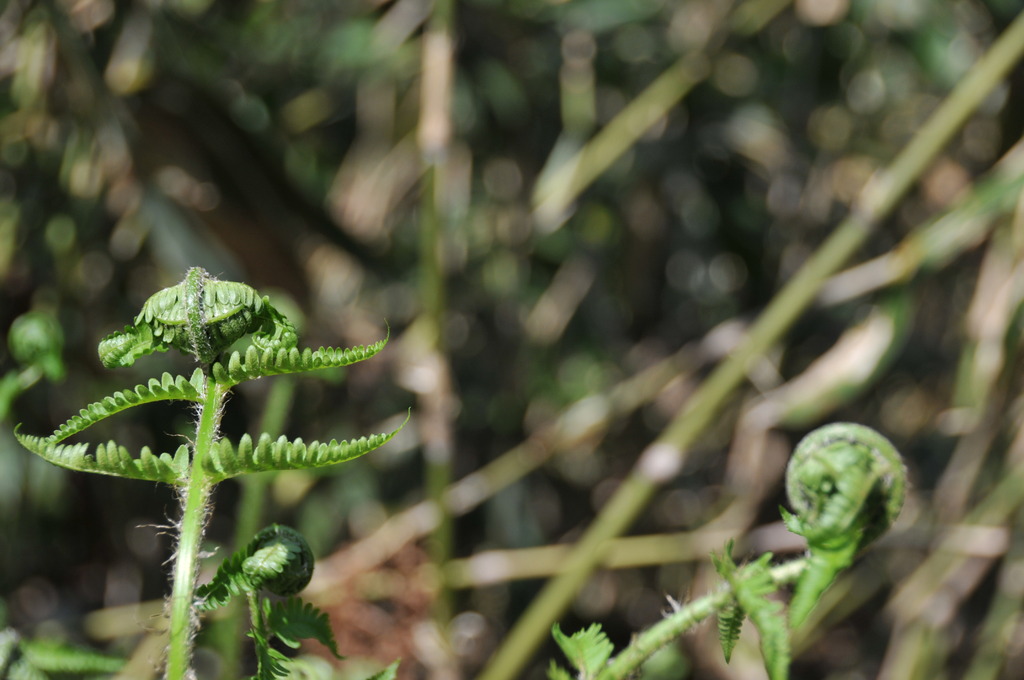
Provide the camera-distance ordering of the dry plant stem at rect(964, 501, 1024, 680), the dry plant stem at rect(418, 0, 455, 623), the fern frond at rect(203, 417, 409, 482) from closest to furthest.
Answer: the fern frond at rect(203, 417, 409, 482)
the dry plant stem at rect(418, 0, 455, 623)
the dry plant stem at rect(964, 501, 1024, 680)

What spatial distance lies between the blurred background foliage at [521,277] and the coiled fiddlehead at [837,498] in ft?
2.59

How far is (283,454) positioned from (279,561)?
0.23 feet

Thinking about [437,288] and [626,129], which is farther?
[626,129]

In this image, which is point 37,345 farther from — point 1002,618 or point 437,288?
point 1002,618

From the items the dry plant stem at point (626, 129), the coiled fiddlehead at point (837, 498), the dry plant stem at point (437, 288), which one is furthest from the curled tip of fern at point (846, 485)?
the dry plant stem at point (626, 129)

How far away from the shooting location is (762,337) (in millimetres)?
1096

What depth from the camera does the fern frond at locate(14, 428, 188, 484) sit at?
0.38m

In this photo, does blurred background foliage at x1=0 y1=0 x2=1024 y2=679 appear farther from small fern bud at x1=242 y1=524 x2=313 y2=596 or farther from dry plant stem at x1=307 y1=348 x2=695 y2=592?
small fern bud at x1=242 y1=524 x2=313 y2=596

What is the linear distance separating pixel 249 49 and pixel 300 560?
1303mm

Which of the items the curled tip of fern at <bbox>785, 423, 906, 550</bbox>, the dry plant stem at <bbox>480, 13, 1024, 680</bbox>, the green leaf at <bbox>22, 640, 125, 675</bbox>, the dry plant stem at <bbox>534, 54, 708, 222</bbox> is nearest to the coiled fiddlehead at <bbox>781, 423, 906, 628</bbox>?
the curled tip of fern at <bbox>785, 423, 906, 550</bbox>

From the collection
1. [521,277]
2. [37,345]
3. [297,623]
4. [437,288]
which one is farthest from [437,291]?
[297,623]

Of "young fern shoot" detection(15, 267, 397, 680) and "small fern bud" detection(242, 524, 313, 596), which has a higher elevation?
"young fern shoot" detection(15, 267, 397, 680)

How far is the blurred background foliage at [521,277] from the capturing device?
129cm

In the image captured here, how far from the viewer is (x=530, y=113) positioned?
70.8 inches
